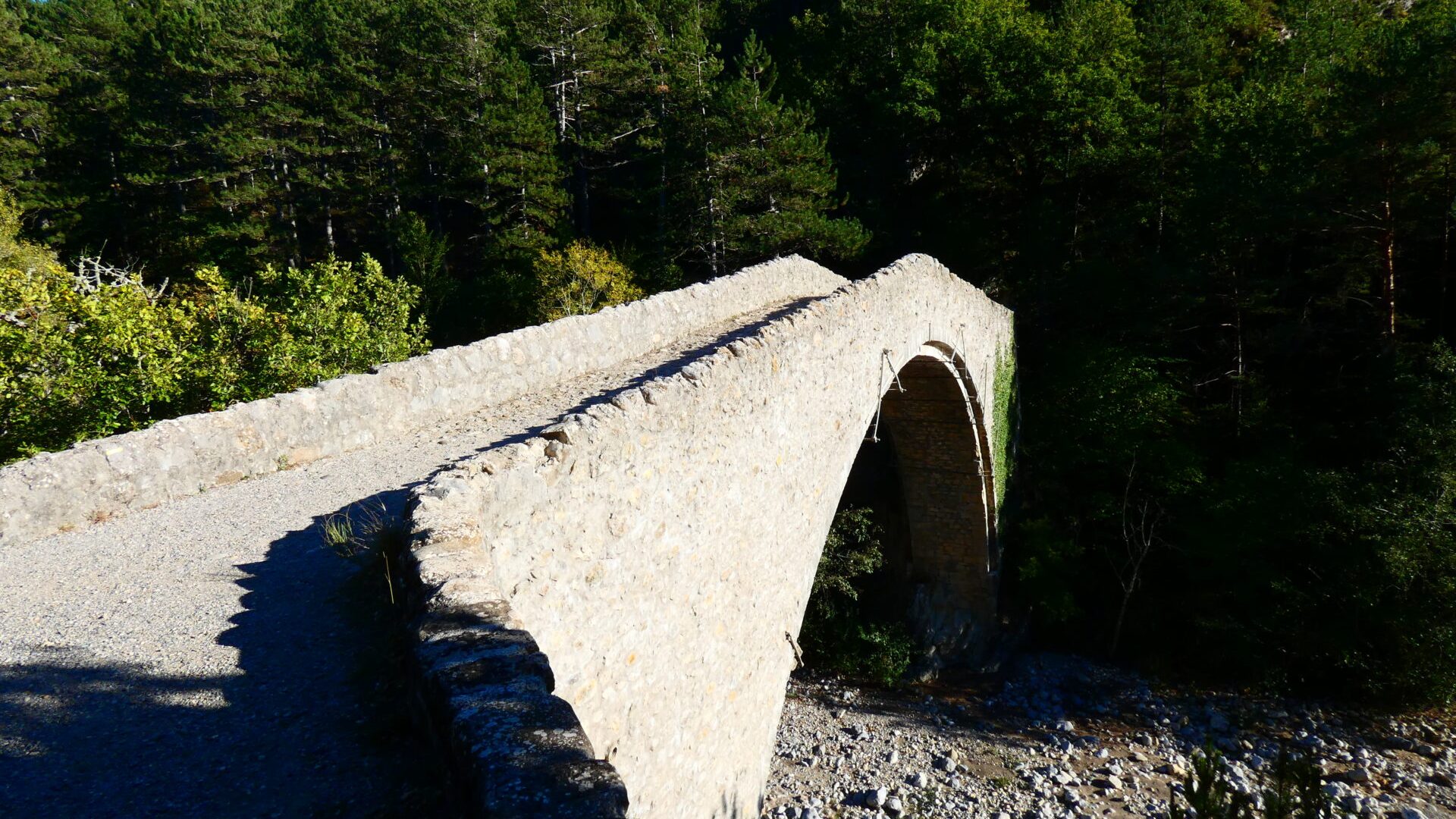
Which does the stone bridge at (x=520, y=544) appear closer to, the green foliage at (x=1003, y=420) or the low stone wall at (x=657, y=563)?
the low stone wall at (x=657, y=563)

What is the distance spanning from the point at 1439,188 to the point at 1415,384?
11.7 feet

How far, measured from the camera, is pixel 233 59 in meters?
23.0

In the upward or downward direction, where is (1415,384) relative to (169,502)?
upward

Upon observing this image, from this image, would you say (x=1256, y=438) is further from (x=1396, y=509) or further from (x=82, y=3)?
(x=82, y=3)

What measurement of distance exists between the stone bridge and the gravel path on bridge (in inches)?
0.8

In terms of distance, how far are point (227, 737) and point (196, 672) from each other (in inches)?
26.3

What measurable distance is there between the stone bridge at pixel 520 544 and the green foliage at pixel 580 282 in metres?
8.70

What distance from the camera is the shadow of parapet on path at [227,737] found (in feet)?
9.62

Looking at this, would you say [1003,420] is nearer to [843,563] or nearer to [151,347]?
[843,563]

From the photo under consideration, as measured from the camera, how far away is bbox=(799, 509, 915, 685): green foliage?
14.3 meters

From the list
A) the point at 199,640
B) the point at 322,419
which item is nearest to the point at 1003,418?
the point at 322,419

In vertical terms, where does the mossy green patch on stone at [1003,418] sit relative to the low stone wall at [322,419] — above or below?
above

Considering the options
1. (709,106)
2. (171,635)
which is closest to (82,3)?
(709,106)

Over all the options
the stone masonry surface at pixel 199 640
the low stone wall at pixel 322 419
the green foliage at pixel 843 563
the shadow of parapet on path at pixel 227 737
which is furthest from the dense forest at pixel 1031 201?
the shadow of parapet on path at pixel 227 737
